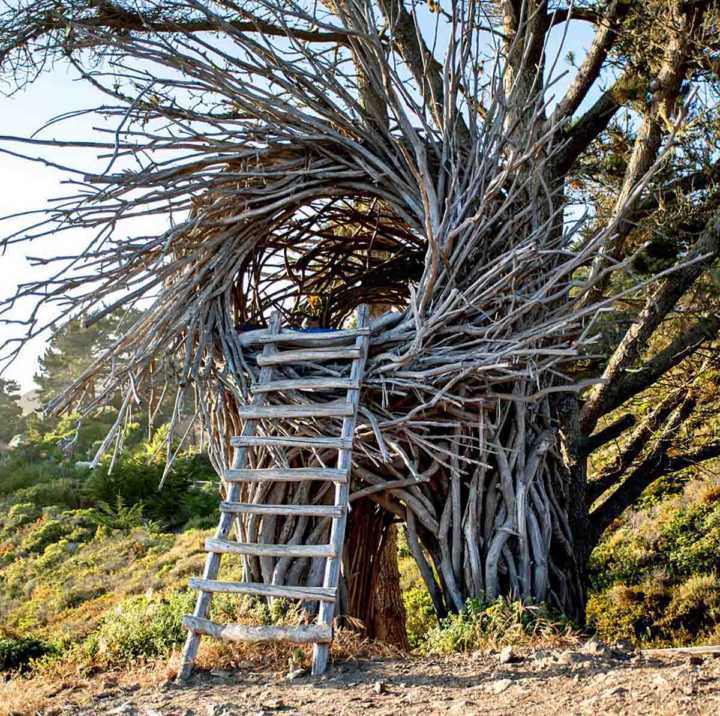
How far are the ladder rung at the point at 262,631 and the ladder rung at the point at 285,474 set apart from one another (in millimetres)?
874

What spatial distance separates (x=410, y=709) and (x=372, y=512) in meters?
3.04

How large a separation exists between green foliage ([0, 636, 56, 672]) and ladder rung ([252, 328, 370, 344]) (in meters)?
2.88

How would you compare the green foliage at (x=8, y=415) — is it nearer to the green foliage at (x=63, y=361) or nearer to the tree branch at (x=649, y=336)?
the green foliage at (x=63, y=361)

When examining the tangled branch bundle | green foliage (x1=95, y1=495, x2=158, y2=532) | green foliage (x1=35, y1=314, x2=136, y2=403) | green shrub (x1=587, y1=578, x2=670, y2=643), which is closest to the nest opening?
the tangled branch bundle

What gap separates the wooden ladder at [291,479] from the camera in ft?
15.5

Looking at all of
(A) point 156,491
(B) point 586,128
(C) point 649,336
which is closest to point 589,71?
(B) point 586,128

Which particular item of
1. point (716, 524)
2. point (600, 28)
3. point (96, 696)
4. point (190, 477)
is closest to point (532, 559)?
point (96, 696)

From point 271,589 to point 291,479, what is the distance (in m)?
0.67

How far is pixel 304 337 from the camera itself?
19.4 feet

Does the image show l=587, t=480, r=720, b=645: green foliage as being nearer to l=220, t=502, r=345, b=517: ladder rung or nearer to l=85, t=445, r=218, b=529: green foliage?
l=220, t=502, r=345, b=517: ladder rung

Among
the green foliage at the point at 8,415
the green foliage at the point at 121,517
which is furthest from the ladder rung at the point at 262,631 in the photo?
the green foliage at the point at 8,415

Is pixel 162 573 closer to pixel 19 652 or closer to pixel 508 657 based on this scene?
pixel 19 652

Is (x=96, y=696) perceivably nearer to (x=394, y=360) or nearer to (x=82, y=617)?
(x=394, y=360)

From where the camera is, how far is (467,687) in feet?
13.7
